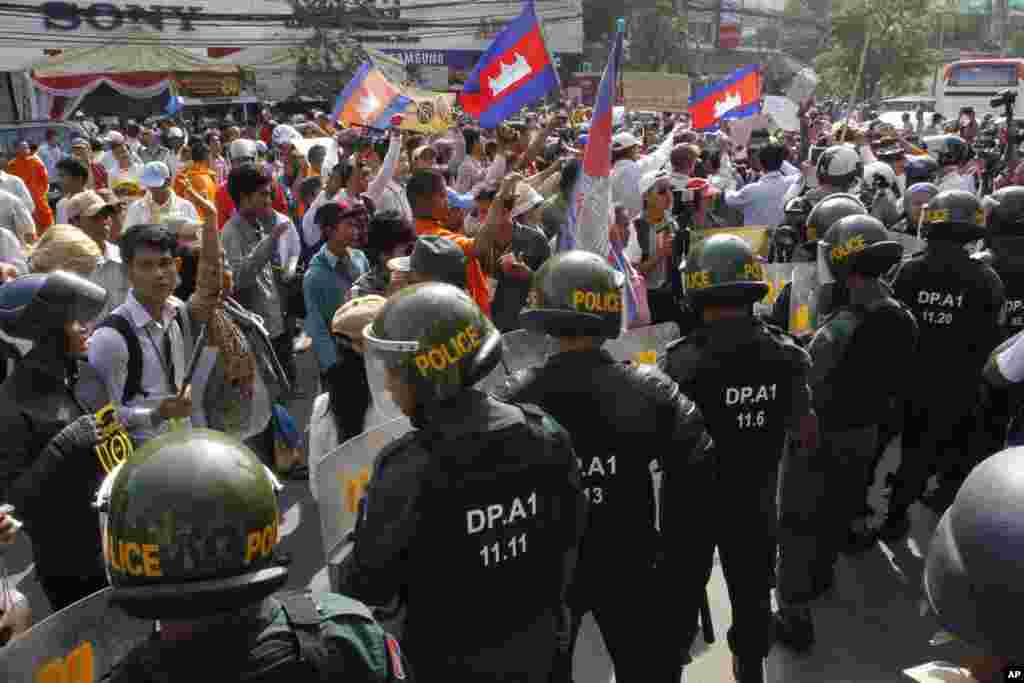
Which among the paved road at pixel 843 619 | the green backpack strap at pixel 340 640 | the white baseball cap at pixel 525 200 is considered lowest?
the paved road at pixel 843 619

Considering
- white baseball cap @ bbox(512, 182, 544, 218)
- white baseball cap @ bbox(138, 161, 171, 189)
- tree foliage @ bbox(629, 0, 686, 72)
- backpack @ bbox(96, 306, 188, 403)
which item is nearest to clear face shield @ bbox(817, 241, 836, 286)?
white baseball cap @ bbox(512, 182, 544, 218)

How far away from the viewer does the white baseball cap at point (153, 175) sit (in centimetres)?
689

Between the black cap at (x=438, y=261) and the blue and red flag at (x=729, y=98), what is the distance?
8.16 metres

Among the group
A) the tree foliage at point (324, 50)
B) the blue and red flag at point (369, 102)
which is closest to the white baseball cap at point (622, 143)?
the blue and red flag at point (369, 102)

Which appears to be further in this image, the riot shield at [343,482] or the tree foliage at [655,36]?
the tree foliage at [655,36]

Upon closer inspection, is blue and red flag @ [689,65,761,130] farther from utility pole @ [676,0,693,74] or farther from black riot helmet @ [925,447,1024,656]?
utility pole @ [676,0,693,74]

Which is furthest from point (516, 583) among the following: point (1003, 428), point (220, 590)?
point (1003, 428)

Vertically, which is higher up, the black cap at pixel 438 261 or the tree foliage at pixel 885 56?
the tree foliage at pixel 885 56

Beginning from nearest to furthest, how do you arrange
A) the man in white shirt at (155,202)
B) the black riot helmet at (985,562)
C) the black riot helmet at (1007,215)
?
the black riot helmet at (985,562) < the black riot helmet at (1007,215) < the man in white shirt at (155,202)

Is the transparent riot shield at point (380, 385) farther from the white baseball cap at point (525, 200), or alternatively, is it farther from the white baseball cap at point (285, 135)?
the white baseball cap at point (285, 135)

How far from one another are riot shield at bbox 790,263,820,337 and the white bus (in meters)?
24.2

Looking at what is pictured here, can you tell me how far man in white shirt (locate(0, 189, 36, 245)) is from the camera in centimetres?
701

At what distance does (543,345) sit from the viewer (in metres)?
4.38

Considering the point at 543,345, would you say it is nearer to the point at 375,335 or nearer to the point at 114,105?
the point at 375,335
